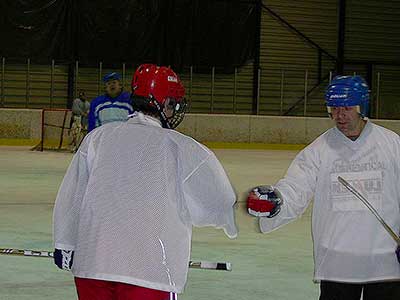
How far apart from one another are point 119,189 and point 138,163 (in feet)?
0.33

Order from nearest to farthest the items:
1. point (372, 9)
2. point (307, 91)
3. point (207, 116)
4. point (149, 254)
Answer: point (149, 254)
point (207, 116)
point (307, 91)
point (372, 9)

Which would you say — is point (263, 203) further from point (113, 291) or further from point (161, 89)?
point (113, 291)

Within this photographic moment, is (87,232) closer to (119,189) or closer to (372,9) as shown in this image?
(119,189)

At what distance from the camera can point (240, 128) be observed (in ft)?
70.3

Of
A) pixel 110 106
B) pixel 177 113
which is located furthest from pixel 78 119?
pixel 177 113

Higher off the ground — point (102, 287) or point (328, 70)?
point (328, 70)

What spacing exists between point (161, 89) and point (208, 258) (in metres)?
4.16

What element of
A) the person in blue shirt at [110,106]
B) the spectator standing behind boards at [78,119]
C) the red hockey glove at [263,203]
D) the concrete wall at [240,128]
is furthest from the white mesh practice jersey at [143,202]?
the concrete wall at [240,128]

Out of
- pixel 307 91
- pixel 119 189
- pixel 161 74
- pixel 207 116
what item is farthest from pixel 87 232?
pixel 307 91

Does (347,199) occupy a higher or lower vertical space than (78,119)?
lower

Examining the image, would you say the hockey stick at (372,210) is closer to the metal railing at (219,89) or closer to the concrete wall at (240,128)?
the concrete wall at (240,128)

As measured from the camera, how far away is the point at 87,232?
9.22 ft

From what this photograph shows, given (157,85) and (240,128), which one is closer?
(157,85)

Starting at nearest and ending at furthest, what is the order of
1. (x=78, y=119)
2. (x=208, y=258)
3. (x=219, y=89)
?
(x=208, y=258), (x=78, y=119), (x=219, y=89)
